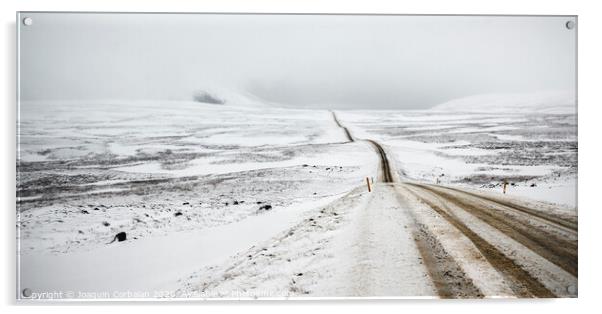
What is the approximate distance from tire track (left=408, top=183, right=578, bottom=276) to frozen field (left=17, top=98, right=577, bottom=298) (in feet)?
0.55

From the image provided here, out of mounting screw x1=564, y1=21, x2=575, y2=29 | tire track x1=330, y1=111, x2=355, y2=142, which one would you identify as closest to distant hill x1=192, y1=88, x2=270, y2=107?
tire track x1=330, y1=111, x2=355, y2=142

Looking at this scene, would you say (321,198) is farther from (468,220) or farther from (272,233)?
(468,220)

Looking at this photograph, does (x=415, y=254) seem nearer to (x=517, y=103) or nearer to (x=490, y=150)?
(x=490, y=150)

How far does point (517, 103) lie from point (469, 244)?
2.07 m

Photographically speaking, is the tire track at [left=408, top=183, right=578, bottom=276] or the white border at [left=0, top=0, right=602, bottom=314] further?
the white border at [left=0, top=0, right=602, bottom=314]

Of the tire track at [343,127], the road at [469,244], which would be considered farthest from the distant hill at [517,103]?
the tire track at [343,127]

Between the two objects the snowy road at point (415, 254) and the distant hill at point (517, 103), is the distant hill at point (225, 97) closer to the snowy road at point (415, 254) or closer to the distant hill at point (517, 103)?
the snowy road at point (415, 254)

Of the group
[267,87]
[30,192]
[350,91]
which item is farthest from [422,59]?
[30,192]

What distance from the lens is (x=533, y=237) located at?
13.7ft

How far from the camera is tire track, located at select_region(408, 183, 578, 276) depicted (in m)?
4.16

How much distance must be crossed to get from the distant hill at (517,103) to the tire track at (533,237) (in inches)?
48.4

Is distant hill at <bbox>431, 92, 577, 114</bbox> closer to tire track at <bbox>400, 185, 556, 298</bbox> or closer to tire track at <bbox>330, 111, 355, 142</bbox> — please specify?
tire track at <bbox>330, 111, 355, 142</bbox>

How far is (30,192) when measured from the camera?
4641mm

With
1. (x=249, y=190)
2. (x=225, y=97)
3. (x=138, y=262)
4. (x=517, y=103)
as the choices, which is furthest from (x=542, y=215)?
(x=138, y=262)
